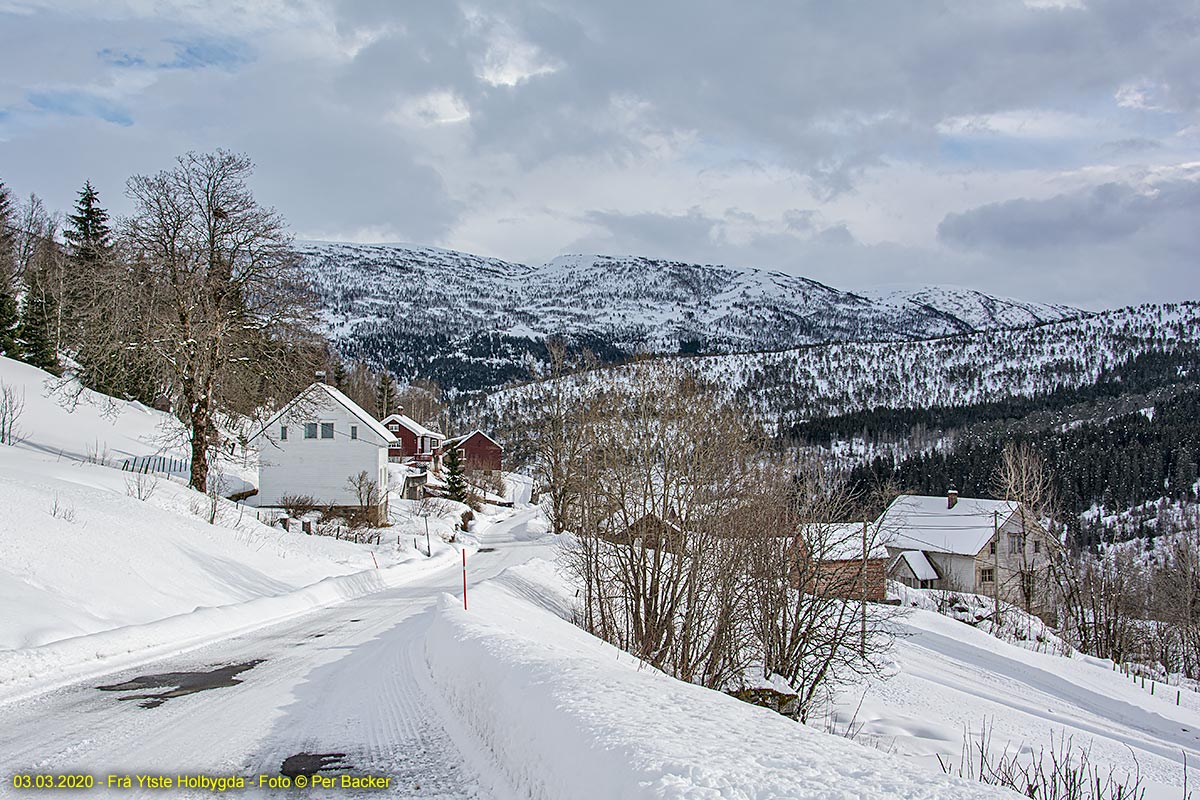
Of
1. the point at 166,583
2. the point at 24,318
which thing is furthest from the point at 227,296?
A: the point at 24,318

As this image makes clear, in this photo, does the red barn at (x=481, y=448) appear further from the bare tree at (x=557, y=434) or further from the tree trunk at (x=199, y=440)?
the tree trunk at (x=199, y=440)

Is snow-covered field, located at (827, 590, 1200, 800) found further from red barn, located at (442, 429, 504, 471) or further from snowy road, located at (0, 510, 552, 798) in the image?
red barn, located at (442, 429, 504, 471)

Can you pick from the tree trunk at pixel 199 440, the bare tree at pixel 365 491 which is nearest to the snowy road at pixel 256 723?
the tree trunk at pixel 199 440

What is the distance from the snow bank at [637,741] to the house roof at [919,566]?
73140mm

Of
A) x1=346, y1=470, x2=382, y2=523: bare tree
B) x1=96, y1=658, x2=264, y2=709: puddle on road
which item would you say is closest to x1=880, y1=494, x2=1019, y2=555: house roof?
x1=346, y1=470, x2=382, y2=523: bare tree

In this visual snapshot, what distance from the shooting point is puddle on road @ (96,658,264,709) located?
855 centimetres

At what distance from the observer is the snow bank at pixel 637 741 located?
14.5 feet

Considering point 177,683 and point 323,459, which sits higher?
point 323,459

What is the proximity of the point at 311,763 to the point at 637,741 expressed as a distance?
295 cm

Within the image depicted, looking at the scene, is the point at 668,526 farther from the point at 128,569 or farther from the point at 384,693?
the point at 384,693

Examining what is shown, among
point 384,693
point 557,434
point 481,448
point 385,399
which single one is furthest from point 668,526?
point 481,448

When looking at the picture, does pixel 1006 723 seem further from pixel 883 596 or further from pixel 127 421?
pixel 127 421

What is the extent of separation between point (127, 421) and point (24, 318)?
1382 centimetres

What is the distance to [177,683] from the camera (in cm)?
941
